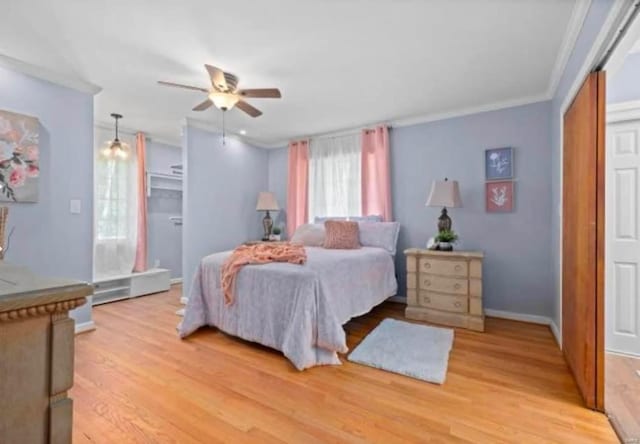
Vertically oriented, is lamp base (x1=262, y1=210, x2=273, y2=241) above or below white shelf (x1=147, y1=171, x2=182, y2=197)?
below

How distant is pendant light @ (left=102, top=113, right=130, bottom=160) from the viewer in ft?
13.5

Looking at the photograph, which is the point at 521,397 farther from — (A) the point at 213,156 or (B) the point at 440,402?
(A) the point at 213,156

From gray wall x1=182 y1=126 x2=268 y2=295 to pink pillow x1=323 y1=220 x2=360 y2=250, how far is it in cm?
168

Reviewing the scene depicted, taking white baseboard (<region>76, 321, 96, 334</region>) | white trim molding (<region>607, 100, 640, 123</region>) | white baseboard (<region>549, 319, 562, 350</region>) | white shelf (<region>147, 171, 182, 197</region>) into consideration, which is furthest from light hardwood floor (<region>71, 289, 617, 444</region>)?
white shelf (<region>147, 171, 182, 197</region>)

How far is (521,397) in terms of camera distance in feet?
6.17

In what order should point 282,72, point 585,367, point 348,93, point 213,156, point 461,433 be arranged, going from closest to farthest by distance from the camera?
point 461,433, point 585,367, point 282,72, point 348,93, point 213,156

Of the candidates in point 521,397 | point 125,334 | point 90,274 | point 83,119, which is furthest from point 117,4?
point 521,397

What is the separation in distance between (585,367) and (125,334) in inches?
141

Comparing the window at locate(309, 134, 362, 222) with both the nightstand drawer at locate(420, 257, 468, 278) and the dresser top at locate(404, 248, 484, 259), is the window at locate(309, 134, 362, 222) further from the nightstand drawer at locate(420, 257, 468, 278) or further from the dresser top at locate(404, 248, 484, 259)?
the nightstand drawer at locate(420, 257, 468, 278)

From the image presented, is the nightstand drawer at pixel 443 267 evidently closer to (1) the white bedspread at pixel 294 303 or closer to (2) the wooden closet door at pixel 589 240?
(1) the white bedspread at pixel 294 303

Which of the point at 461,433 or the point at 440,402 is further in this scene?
the point at 440,402

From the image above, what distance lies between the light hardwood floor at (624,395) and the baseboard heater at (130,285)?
4932 millimetres

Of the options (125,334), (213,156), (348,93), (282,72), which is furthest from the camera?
(213,156)

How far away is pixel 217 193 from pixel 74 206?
5.78 feet
